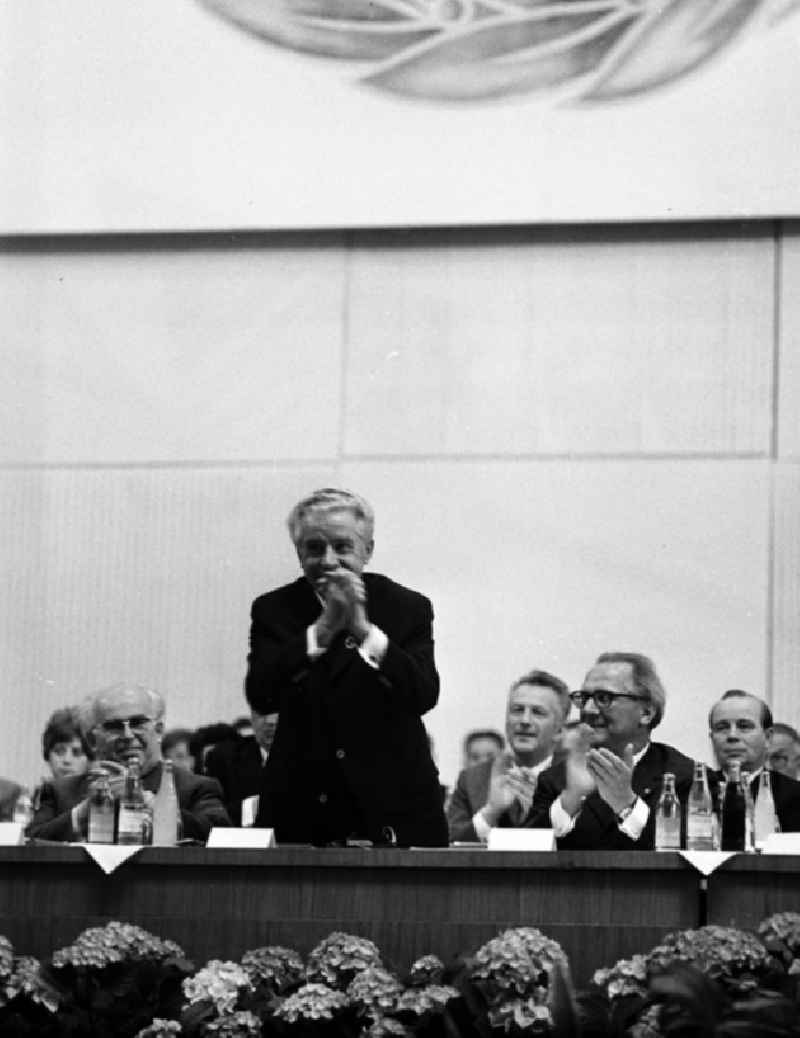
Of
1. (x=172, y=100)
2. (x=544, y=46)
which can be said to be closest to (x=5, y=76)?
(x=172, y=100)

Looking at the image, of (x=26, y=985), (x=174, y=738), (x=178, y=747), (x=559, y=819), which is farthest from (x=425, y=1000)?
(x=174, y=738)

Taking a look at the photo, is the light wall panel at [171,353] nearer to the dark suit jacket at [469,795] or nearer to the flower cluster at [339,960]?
the dark suit jacket at [469,795]

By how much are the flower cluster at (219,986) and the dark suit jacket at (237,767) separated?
6.35 feet

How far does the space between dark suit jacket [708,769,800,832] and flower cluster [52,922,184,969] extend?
3.99ft

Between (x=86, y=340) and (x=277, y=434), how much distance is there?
759 millimetres

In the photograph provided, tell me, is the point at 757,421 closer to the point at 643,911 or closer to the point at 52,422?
the point at 52,422

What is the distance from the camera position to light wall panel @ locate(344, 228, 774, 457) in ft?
24.7

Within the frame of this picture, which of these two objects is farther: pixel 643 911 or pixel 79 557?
pixel 79 557

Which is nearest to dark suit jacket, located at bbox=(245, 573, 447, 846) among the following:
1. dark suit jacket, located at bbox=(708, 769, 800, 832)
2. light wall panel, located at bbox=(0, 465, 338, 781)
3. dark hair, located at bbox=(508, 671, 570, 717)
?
dark suit jacket, located at bbox=(708, 769, 800, 832)

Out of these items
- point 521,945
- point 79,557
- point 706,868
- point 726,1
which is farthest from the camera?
point 79,557

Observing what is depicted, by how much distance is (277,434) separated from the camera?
7.79m

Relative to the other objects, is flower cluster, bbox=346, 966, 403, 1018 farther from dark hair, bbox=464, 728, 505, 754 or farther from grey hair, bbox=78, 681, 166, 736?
dark hair, bbox=464, 728, 505, 754

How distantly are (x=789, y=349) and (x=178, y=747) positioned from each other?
7.81ft

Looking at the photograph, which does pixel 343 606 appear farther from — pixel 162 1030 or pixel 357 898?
pixel 162 1030
